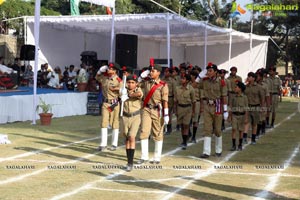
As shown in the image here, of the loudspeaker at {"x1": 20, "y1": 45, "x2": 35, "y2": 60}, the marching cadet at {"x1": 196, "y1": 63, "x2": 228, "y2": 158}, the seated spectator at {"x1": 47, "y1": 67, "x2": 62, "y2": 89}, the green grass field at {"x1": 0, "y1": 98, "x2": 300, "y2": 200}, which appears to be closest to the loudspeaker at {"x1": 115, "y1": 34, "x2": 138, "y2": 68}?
the seated spectator at {"x1": 47, "y1": 67, "x2": 62, "y2": 89}

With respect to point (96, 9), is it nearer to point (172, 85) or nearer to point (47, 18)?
point (47, 18)

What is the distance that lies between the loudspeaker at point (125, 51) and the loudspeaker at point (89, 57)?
6.39 meters

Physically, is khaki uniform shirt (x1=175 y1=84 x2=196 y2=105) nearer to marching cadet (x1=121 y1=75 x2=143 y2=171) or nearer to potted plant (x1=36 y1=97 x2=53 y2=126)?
marching cadet (x1=121 y1=75 x2=143 y2=171)

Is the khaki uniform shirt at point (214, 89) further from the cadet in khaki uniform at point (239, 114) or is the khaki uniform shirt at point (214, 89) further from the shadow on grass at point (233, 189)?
the shadow on grass at point (233, 189)

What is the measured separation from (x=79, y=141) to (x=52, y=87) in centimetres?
1103

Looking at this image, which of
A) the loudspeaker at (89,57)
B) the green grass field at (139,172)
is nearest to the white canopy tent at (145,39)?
the loudspeaker at (89,57)

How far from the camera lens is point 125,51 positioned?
72.9ft

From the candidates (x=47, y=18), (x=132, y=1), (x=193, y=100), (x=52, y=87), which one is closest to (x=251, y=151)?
(x=193, y=100)

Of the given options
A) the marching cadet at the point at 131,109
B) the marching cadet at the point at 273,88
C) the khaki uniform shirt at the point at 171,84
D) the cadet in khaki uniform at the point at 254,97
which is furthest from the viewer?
the marching cadet at the point at 273,88

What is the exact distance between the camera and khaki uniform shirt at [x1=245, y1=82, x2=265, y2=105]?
14.3 meters

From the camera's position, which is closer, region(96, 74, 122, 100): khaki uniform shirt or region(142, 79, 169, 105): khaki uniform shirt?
region(142, 79, 169, 105): khaki uniform shirt

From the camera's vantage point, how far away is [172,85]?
15070mm

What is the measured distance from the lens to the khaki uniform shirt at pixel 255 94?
47.0 feet

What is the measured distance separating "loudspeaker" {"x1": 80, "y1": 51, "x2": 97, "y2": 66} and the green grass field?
45.5ft
